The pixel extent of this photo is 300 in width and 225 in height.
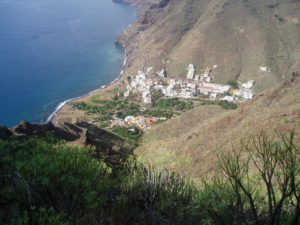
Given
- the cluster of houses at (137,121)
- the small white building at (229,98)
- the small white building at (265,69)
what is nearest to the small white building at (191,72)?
the small white building at (229,98)

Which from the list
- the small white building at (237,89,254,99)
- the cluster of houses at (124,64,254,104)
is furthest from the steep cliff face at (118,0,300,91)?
the small white building at (237,89,254,99)

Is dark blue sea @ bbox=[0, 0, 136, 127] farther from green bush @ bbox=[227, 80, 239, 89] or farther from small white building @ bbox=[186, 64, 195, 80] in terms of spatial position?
green bush @ bbox=[227, 80, 239, 89]

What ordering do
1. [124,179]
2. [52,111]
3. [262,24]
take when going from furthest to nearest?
[262,24] → [52,111] → [124,179]

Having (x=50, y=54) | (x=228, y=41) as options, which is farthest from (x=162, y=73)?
(x=50, y=54)

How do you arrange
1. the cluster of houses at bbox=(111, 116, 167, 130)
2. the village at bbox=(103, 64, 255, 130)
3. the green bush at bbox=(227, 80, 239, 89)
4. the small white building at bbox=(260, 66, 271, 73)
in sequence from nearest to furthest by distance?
the cluster of houses at bbox=(111, 116, 167, 130)
the village at bbox=(103, 64, 255, 130)
the small white building at bbox=(260, 66, 271, 73)
the green bush at bbox=(227, 80, 239, 89)

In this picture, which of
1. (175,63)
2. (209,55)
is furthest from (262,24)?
(175,63)

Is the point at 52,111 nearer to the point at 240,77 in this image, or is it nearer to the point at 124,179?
the point at 240,77

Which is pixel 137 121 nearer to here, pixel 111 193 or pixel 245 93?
pixel 245 93
